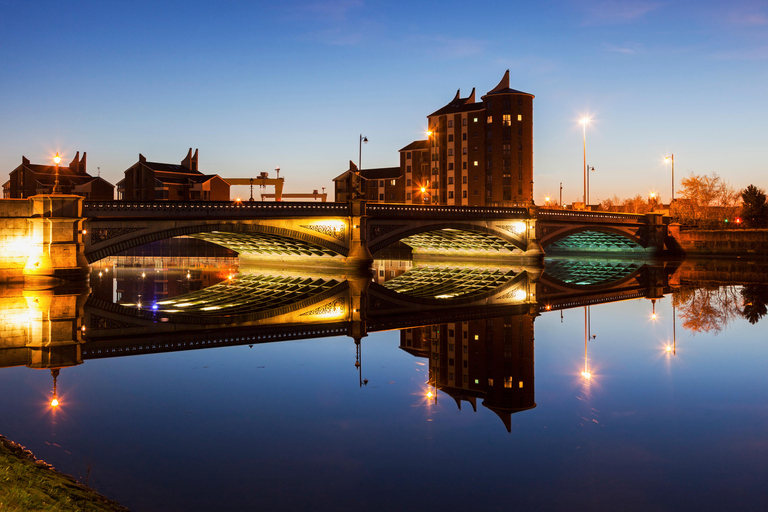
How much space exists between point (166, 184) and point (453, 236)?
146ft

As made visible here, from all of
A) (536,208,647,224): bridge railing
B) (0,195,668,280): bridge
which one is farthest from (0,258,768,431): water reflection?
(536,208,647,224): bridge railing

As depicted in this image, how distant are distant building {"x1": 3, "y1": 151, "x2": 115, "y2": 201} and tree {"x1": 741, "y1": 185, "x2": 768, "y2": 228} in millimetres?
100712

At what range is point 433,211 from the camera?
61500 millimetres

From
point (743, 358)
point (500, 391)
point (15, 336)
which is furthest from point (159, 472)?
point (743, 358)

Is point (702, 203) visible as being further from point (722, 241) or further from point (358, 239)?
point (358, 239)

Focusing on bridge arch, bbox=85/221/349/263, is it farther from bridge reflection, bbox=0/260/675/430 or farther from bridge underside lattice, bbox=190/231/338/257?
bridge reflection, bbox=0/260/675/430

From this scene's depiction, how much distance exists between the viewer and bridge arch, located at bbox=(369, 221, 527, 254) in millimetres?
58812

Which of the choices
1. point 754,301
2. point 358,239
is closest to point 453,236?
point 358,239

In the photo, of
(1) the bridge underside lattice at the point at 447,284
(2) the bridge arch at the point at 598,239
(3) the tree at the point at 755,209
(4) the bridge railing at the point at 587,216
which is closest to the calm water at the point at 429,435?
(1) the bridge underside lattice at the point at 447,284

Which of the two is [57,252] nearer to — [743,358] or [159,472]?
[159,472]

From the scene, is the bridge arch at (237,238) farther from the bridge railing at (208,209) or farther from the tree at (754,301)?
the tree at (754,301)

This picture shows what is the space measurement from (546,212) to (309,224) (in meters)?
33.0

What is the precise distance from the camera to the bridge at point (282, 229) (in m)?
41.6

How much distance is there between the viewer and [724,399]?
15.0 metres
